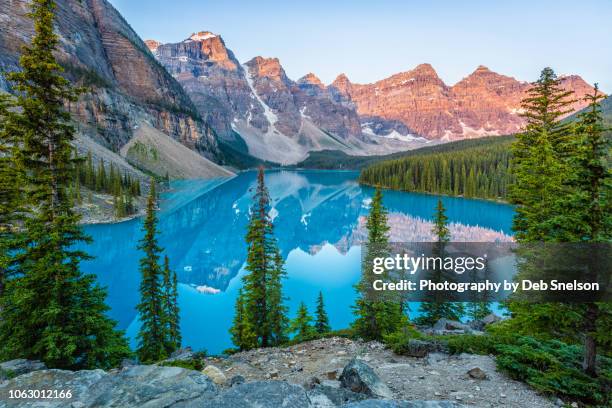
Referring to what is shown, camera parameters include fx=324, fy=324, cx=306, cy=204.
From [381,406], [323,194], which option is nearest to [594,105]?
[381,406]

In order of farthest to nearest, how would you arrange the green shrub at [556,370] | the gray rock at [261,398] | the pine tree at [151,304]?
the pine tree at [151,304], the green shrub at [556,370], the gray rock at [261,398]

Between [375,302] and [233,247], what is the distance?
129 ft

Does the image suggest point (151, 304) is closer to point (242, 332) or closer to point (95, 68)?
point (242, 332)

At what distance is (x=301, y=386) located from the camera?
645 centimetres

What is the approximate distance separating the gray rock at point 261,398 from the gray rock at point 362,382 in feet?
8.40

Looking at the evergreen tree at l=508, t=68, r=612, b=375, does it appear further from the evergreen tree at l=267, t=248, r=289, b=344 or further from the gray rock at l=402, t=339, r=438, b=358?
the evergreen tree at l=267, t=248, r=289, b=344

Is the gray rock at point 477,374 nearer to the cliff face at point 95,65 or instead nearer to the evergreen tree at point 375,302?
the evergreen tree at point 375,302

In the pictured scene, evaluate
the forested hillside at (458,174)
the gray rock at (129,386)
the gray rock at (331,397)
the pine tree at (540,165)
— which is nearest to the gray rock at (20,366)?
the gray rock at (129,386)

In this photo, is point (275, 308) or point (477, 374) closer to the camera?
point (477, 374)

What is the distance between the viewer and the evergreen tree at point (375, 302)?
16.0 m

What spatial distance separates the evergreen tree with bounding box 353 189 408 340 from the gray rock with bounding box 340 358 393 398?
25.8 ft

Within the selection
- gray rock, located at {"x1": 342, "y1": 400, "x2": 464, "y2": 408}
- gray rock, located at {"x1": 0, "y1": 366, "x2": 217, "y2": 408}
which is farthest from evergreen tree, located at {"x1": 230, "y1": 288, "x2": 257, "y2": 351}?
gray rock, located at {"x1": 342, "y1": 400, "x2": 464, "y2": 408}

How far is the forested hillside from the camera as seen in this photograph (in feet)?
343

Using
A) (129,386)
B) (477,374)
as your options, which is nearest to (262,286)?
(129,386)
